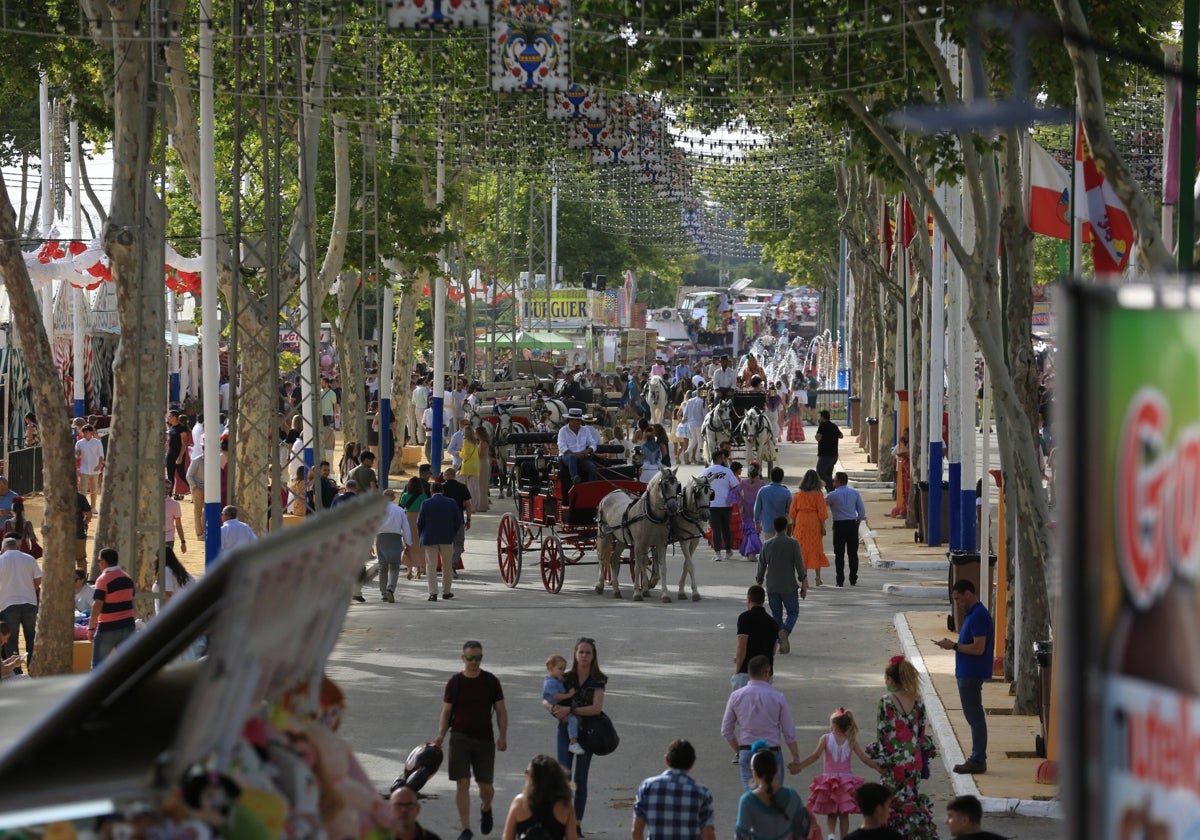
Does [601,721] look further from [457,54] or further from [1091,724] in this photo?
[457,54]

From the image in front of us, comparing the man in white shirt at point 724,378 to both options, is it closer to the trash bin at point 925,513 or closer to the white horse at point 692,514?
the trash bin at point 925,513

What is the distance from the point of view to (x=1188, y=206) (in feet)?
38.3

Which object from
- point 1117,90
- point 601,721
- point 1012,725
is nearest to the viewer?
point 601,721

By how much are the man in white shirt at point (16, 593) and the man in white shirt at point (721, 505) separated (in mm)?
11680

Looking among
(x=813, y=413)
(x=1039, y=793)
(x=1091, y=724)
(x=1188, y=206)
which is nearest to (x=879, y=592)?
(x=1039, y=793)

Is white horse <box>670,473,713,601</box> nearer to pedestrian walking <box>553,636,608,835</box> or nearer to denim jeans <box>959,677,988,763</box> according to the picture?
denim jeans <box>959,677,988,763</box>

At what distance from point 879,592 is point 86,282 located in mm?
15997

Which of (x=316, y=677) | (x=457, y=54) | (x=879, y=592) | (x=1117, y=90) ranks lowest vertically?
(x=879, y=592)

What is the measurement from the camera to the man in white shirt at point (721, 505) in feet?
93.9

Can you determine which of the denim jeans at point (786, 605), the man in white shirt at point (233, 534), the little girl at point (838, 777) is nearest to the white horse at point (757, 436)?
the denim jeans at point (786, 605)

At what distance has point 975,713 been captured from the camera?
1489 cm

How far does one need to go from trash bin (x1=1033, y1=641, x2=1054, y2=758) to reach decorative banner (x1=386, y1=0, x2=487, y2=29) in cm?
816

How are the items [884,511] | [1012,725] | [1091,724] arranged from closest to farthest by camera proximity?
[1091,724] < [1012,725] < [884,511]

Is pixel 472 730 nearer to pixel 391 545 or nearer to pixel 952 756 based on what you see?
pixel 952 756
